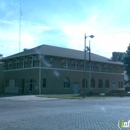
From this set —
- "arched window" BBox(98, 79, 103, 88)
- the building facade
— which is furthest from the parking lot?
"arched window" BBox(98, 79, 103, 88)

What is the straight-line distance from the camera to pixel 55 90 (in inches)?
2174

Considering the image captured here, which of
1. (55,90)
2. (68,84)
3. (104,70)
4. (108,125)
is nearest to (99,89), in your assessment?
(104,70)

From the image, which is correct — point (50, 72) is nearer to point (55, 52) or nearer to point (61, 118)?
point (55, 52)

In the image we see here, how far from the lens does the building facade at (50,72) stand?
52844mm

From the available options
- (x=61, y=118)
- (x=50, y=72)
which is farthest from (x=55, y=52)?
(x=61, y=118)

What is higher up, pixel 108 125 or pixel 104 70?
pixel 104 70

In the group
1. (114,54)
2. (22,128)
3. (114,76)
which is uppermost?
(114,54)

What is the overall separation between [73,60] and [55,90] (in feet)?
26.8

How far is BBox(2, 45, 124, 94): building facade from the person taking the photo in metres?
52.8

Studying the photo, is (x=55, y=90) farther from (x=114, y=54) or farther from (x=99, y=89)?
(x=114, y=54)

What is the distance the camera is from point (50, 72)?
5409cm

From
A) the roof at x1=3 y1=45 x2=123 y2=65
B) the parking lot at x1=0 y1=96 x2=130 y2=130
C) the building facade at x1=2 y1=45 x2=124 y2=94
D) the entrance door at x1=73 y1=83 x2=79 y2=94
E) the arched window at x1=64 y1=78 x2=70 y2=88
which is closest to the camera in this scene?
the parking lot at x1=0 y1=96 x2=130 y2=130

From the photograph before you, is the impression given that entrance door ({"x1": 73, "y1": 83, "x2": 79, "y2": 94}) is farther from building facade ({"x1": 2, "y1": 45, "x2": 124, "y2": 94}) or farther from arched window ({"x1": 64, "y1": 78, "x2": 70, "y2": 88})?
arched window ({"x1": 64, "y1": 78, "x2": 70, "y2": 88})

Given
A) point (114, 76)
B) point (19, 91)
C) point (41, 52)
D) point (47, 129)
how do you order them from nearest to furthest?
point (47, 129) → point (41, 52) → point (19, 91) → point (114, 76)
